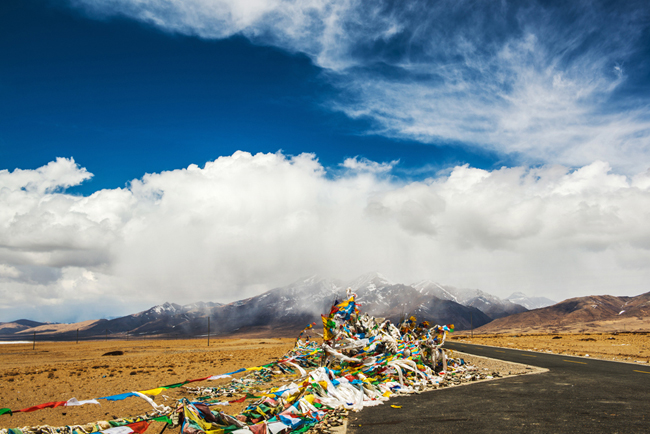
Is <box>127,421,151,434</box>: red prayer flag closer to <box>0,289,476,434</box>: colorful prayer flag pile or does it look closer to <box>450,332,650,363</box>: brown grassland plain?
<box>0,289,476,434</box>: colorful prayer flag pile

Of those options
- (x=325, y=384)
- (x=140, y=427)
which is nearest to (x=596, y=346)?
(x=325, y=384)

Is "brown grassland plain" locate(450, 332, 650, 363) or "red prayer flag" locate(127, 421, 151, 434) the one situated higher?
"red prayer flag" locate(127, 421, 151, 434)

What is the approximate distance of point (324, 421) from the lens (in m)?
7.11

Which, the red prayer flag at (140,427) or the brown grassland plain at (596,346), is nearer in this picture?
the red prayer flag at (140,427)

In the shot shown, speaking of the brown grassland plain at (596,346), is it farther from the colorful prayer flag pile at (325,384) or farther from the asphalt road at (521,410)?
the colorful prayer flag pile at (325,384)

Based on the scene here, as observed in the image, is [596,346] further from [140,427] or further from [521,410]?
[140,427]

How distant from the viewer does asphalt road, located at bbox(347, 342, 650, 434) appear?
636 cm

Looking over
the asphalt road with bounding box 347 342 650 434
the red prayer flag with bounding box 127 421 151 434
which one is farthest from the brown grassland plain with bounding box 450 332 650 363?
the red prayer flag with bounding box 127 421 151 434

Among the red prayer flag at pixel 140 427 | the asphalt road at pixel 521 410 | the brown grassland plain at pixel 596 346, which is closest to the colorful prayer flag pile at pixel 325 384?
the red prayer flag at pixel 140 427

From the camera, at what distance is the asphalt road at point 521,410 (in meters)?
6.36

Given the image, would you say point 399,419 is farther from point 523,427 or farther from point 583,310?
point 583,310

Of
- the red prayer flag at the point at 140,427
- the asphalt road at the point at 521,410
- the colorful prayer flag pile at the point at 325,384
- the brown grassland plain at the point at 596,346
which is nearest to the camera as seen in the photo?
the red prayer flag at the point at 140,427

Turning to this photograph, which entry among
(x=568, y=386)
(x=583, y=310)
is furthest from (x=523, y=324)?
(x=568, y=386)

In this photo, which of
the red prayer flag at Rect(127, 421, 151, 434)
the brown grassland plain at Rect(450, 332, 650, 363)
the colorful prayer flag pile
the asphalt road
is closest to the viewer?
the red prayer flag at Rect(127, 421, 151, 434)
